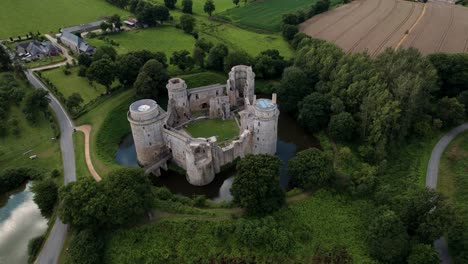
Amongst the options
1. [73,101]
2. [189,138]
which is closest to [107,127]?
[73,101]

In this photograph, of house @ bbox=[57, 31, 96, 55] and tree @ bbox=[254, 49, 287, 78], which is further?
house @ bbox=[57, 31, 96, 55]

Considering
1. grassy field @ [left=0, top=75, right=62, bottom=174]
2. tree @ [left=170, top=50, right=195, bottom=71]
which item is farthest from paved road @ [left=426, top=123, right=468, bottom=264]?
grassy field @ [left=0, top=75, right=62, bottom=174]

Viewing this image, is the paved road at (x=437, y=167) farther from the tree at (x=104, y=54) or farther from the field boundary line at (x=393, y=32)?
the tree at (x=104, y=54)

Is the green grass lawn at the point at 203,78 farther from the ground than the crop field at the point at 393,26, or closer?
closer

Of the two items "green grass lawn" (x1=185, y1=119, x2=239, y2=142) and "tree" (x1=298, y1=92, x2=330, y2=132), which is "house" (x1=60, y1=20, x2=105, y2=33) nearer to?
"green grass lawn" (x1=185, y1=119, x2=239, y2=142)

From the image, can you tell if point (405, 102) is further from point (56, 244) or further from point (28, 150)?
point (28, 150)

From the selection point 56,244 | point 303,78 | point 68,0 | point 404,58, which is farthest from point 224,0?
point 56,244

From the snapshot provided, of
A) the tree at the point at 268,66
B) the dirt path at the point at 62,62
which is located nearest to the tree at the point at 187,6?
the dirt path at the point at 62,62
